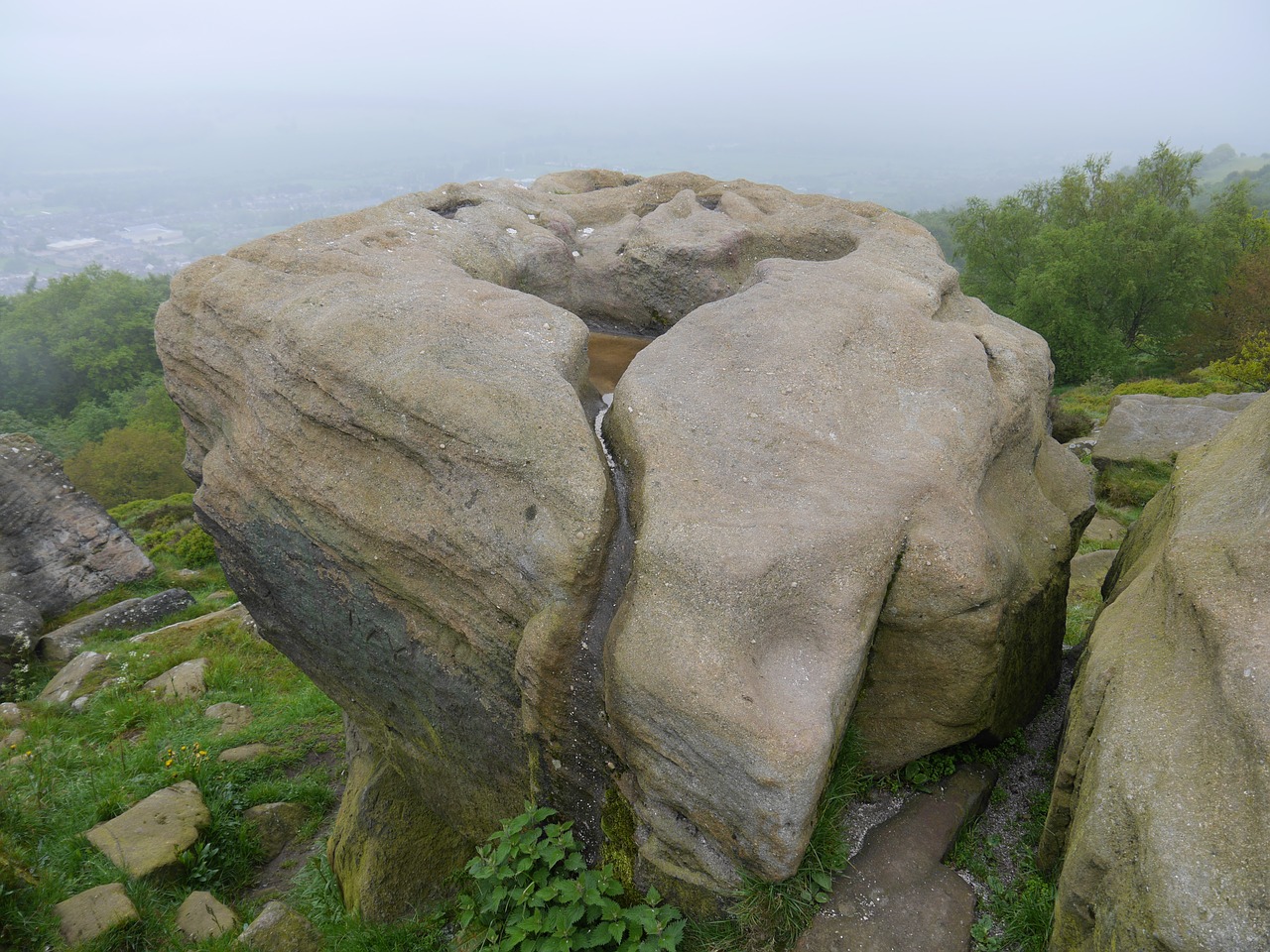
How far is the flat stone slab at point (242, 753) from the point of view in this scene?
1013 centimetres

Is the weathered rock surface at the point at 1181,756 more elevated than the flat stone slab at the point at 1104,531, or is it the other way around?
the weathered rock surface at the point at 1181,756

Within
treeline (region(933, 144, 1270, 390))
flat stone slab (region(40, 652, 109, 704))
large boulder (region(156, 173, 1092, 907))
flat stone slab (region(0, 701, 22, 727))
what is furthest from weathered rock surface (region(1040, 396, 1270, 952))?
treeline (region(933, 144, 1270, 390))

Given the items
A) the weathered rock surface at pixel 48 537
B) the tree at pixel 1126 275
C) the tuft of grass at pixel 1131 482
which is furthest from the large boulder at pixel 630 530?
the tree at pixel 1126 275

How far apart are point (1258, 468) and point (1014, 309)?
30577mm

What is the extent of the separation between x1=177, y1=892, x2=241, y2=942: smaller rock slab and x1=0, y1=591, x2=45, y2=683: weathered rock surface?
32.9ft

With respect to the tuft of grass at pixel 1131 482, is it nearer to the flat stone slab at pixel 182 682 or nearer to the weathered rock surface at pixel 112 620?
the flat stone slab at pixel 182 682

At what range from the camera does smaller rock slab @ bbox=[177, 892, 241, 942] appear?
22.9ft

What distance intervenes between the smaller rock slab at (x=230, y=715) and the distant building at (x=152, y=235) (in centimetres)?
17631

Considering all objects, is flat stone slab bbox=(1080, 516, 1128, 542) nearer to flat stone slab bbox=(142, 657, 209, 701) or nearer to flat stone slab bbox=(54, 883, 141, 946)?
flat stone slab bbox=(54, 883, 141, 946)

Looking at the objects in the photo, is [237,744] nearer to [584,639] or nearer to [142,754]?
[142,754]

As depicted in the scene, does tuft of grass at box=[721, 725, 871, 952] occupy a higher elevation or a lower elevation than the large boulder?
lower

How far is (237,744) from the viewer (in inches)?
418

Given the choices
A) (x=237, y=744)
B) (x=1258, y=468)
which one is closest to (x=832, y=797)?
(x=1258, y=468)

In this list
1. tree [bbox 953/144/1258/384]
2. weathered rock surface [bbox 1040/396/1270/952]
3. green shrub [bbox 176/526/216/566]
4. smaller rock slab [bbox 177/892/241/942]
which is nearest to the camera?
weathered rock surface [bbox 1040/396/1270/952]
